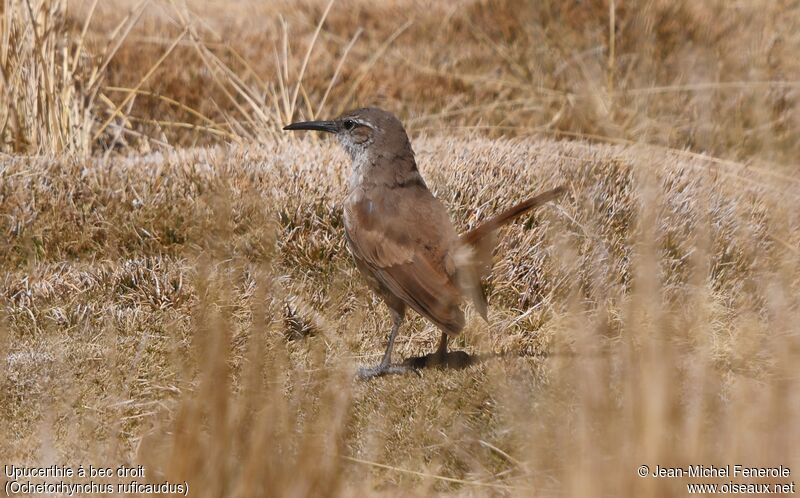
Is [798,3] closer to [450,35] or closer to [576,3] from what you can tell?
[576,3]

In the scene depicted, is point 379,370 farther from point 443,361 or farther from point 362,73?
point 362,73

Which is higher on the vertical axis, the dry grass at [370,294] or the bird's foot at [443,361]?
the dry grass at [370,294]

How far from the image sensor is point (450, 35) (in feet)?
27.9

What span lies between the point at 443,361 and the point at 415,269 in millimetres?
444

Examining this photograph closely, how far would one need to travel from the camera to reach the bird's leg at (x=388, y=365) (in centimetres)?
402

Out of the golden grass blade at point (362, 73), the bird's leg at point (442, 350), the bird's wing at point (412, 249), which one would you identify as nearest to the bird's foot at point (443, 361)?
the bird's leg at point (442, 350)

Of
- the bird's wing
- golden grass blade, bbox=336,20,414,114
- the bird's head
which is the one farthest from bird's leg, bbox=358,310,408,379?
golden grass blade, bbox=336,20,414,114

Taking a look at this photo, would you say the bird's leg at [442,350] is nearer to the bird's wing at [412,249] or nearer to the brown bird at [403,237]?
the brown bird at [403,237]

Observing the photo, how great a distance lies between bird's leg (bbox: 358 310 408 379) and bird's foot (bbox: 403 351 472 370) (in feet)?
0.26

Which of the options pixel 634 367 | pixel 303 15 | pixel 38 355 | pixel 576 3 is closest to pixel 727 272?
pixel 634 367

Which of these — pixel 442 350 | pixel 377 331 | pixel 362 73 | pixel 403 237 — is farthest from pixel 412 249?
pixel 362 73

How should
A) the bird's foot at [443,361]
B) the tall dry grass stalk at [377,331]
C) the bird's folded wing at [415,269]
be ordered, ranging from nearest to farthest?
1. the tall dry grass stalk at [377,331]
2. the bird's folded wing at [415,269]
3. the bird's foot at [443,361]

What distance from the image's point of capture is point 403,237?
407cm

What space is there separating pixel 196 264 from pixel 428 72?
392 cm
